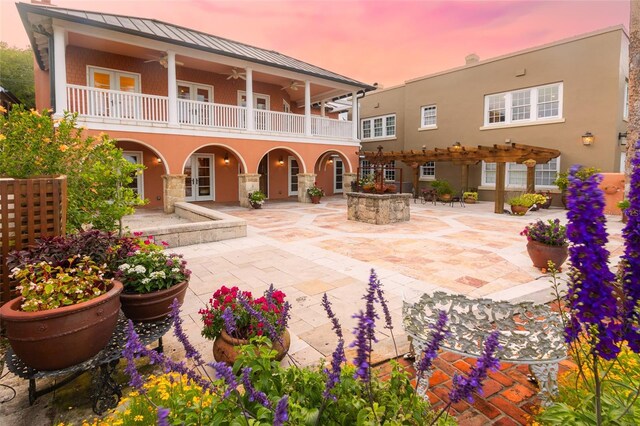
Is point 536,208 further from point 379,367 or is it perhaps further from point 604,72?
point 379,367

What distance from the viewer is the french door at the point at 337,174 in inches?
914

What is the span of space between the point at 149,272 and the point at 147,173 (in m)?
13.4

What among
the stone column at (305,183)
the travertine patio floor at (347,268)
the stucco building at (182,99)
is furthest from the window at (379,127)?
the travertine patio floor at (347,268)

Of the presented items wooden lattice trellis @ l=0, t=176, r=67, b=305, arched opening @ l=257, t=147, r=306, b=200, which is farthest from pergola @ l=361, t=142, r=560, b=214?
Answer: wooden lattice trellis @ l=0, t=176, r=67, b=305

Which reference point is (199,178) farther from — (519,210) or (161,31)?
(519,210)

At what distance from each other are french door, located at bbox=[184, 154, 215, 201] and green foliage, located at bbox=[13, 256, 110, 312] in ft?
47.3

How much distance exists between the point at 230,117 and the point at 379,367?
13.6 metres

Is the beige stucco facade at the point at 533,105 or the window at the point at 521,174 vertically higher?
the beige stucco facade at the point at 533,105

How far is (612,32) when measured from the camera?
1359 cm

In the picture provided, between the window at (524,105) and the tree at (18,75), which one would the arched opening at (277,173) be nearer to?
the window at (524,105)

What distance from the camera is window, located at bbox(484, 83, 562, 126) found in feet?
51.0

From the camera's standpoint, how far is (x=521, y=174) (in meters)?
16.8

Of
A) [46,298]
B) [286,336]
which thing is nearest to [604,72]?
[286,336]

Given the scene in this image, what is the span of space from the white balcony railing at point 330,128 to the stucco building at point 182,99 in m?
0.07
